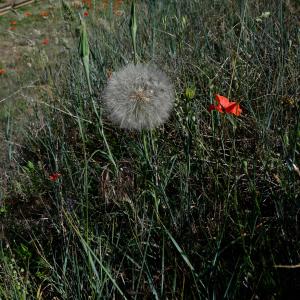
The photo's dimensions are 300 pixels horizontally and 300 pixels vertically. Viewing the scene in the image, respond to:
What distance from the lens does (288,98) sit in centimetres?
196

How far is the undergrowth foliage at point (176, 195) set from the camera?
129 centimetres

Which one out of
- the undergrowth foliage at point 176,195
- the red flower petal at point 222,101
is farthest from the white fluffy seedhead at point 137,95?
the red flower petal at point 222,101

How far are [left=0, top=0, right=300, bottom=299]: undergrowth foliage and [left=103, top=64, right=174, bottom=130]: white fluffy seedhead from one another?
10 centimetres

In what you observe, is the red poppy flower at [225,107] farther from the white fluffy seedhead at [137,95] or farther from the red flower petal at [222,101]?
the white fluffy seedhead at [137,95]

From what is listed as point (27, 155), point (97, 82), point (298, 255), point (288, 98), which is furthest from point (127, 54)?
point (298, 255)

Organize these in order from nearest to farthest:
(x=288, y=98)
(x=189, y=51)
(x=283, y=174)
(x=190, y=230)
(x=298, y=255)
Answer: (x=298, y=255), (x=190, y=230), (x=283, y=174), (x=288, y=98), (x=189, y=51)

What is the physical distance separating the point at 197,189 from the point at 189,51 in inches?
48.4

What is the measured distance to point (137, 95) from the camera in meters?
1.73

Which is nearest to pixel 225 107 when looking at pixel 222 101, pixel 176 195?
pixel 222 101

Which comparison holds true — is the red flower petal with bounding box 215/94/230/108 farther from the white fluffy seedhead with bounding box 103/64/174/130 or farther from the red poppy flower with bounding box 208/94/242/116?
the white fluffy seedhead with bounding box 103/64/174/130

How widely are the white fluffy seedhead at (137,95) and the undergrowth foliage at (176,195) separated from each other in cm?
10

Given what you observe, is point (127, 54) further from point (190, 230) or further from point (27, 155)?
point (190, 230)

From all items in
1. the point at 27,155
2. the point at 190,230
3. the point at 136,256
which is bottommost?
the point at 27,155

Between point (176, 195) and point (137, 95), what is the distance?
Result: 0.43 metres
